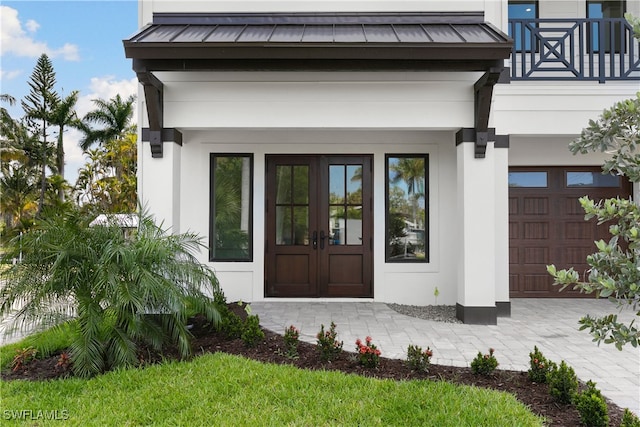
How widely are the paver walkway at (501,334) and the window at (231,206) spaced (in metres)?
1.12

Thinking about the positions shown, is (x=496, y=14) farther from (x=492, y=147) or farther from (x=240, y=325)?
(x=240, y=325)

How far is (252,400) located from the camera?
3342 millimetres

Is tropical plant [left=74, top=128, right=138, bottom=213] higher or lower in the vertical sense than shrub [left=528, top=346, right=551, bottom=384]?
higher

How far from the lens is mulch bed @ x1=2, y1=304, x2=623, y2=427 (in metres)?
3.19

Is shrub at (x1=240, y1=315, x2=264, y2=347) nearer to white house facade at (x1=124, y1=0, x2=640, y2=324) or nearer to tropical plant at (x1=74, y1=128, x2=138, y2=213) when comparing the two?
white house facade at (x1=124, y1=0, x2=640, y2=324)

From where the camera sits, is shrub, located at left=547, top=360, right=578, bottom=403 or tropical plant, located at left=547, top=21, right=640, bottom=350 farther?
shrub, located at left=547, top=360, right=578, bottom=403

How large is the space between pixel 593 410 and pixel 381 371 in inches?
67.3

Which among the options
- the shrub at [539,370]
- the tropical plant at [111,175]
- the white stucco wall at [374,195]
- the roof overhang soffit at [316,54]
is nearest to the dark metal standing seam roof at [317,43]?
the roof overhang soffit at [316,54]

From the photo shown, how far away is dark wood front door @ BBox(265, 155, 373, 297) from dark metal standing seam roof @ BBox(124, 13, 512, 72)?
90.1 inches

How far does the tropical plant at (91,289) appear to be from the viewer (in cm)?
387

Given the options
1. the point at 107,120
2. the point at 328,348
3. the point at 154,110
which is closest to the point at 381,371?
Result: the point at 328,348

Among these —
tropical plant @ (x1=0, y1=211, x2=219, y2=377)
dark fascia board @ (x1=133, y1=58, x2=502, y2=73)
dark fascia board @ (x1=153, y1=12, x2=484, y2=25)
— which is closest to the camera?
tropical plant @ (x1=0, y1=211, x2=219, y2=377)

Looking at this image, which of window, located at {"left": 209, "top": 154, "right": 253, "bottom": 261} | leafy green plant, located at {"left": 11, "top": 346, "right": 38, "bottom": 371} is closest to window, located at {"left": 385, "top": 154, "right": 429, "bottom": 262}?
window, located at {"left": 209, "top": 154, "right": 253, "bottom": 261}

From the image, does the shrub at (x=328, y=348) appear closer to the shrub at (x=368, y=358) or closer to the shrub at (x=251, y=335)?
the shrub at (x=368, y=358)
